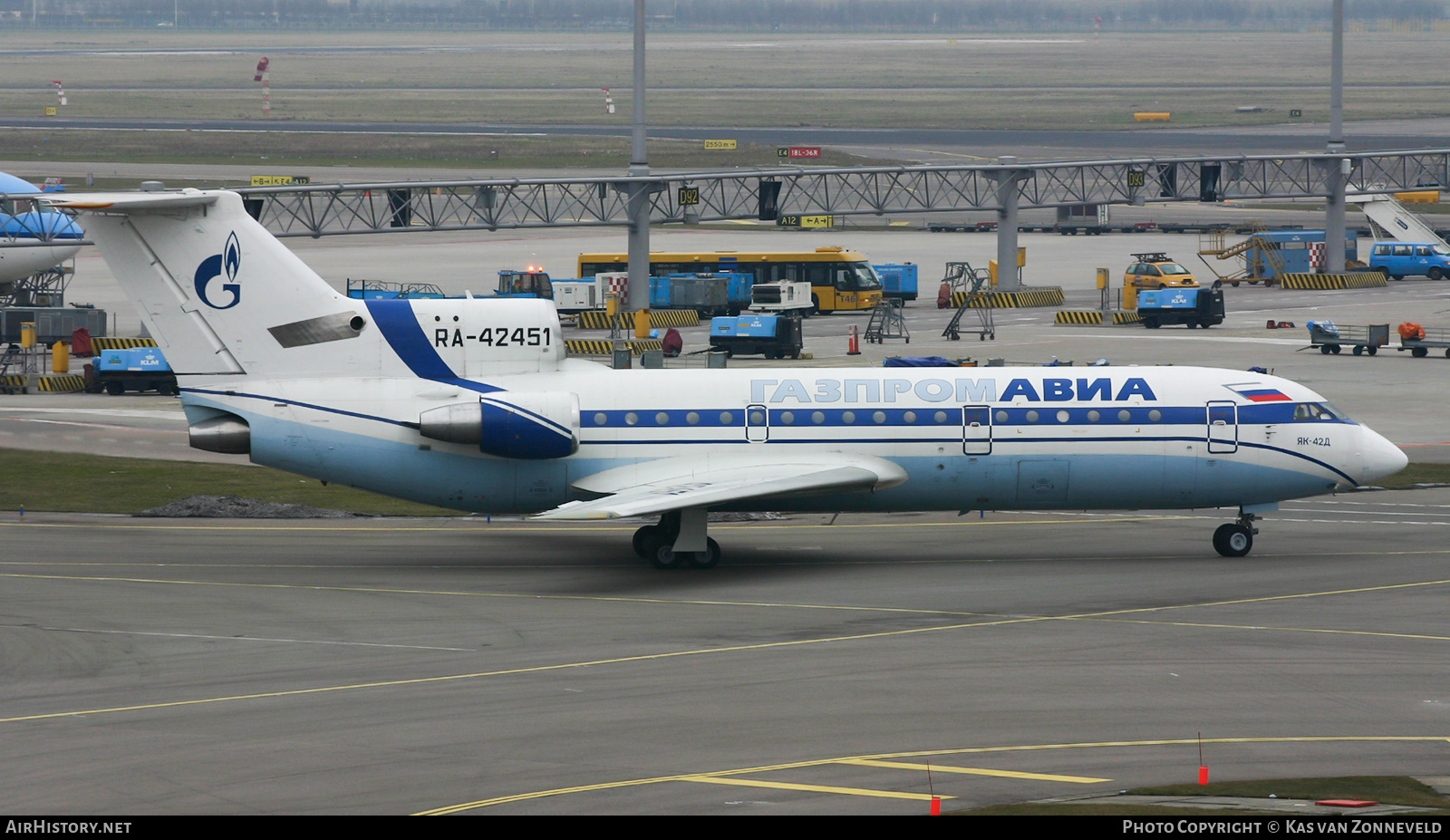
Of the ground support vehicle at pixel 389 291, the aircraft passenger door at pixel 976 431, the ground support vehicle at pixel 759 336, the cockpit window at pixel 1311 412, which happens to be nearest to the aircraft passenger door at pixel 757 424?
the aircraft passenger door at pixel 976 431

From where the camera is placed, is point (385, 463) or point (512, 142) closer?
point (385, 463)

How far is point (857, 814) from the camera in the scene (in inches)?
735

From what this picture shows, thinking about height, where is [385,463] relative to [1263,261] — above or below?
below

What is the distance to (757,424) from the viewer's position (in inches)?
1411

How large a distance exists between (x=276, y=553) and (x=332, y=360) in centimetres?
511

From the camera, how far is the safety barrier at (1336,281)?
4082 inches

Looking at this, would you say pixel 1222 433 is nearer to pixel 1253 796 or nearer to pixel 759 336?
pixel 1253 796

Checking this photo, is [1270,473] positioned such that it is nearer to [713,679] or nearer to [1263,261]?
[713,679]

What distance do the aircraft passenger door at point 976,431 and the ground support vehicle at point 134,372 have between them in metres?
40.0

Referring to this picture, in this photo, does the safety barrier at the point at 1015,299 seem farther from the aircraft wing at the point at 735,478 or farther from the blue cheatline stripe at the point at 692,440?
the aircraft wing at the point at 735,478

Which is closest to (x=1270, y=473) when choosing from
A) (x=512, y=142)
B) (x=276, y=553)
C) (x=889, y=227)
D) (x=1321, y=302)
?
(x=276, y=553)

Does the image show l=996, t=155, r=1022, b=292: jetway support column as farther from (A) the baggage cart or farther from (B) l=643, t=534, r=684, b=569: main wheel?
(B) l=643, t=534, r=684, b=569: main wheel

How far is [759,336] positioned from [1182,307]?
79.0 feet

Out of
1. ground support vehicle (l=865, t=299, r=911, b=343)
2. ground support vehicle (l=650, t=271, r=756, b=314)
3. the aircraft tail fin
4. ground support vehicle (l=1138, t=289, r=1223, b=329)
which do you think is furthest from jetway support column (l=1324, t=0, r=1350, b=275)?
the aircraft tail fin
